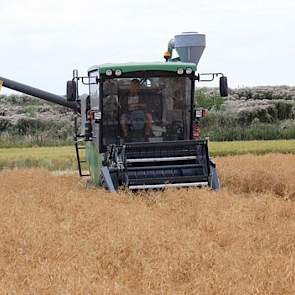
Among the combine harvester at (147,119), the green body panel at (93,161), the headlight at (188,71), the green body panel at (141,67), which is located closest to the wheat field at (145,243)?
the combine harvester at (147,119)

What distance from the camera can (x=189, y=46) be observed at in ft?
52.9

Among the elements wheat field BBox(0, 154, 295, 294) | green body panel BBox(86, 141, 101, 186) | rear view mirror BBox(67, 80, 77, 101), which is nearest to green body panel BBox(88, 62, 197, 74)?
rear view mirror BBox(67, 80, 77, 101)

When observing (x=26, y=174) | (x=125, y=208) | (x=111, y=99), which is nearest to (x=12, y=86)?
(x=26, y=174)

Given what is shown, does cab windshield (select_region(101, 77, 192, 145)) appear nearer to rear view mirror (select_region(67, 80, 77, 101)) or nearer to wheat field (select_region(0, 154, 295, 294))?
rear view mirror (select_region(67, 80, 77, 101))

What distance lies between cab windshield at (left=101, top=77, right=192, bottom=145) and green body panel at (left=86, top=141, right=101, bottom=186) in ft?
1.33

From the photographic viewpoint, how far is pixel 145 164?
1199 cm

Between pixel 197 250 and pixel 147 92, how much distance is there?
6335mm

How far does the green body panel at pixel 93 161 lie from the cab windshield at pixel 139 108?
1.33 feet

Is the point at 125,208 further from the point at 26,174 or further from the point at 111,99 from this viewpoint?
the point at 26,174

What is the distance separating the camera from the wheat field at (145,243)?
215 inches

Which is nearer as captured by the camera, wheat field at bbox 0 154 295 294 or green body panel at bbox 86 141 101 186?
wheat field at bbox 0 154 295 294

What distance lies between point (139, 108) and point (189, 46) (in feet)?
13.0

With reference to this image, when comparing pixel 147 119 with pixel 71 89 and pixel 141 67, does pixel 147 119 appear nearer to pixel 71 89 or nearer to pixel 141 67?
pixel 141 67

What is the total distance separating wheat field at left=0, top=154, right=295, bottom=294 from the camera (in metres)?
5.46
